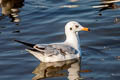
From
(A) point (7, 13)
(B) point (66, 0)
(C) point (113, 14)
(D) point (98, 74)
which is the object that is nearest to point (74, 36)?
(D) point (98, 74)

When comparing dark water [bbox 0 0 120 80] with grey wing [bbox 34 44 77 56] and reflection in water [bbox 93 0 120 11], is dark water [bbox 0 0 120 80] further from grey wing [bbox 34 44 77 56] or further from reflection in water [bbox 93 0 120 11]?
grey wing [bbox 34 44 77 56]

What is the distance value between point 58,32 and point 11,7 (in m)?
4.57

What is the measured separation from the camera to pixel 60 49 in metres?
11.7

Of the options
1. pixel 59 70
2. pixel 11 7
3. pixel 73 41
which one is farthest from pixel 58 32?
pixel 11 7

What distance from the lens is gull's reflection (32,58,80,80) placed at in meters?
11.0

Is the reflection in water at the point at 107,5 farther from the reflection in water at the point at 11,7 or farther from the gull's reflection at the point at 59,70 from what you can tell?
the gull's reflection at the point at 59,70

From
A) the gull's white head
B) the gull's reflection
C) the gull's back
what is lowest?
the gull's reflection

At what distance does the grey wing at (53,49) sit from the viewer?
11.5 metres

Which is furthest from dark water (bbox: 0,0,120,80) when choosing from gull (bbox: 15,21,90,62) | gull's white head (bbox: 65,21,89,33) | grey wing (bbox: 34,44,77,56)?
gull's white head (bbox: 65,21,89,33)

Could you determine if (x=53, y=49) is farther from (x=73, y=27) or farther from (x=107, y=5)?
(x=107, y=5)

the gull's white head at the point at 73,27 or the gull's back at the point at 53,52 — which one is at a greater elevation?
the gull's white head at the point at 73,27

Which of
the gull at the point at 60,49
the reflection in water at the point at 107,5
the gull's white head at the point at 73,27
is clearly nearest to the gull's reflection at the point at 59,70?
the gull at the point at 60,49

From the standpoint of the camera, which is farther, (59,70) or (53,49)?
(53,49)

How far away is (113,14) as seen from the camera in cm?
1653
